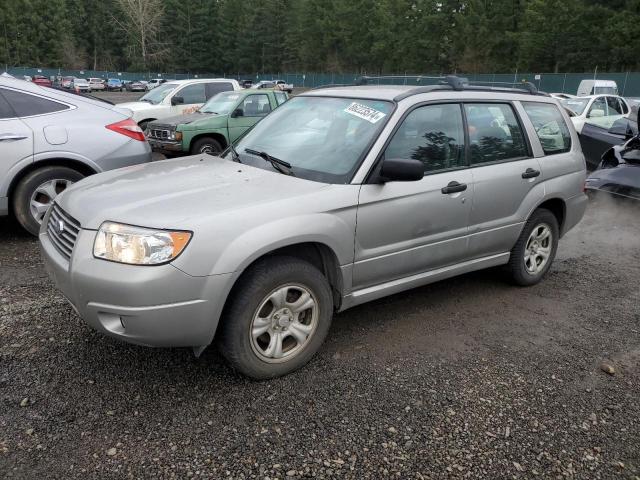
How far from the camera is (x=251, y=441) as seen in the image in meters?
2.73

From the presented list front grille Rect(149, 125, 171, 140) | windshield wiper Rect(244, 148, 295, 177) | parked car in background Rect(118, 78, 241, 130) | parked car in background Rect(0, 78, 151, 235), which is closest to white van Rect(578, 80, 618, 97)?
parked car in background Rect(118, 78, 241, 130)

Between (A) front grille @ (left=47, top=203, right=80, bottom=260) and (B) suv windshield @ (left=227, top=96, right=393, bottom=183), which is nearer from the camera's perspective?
(A) front grille @ (left=47, top=203, right=80, bottom=260)

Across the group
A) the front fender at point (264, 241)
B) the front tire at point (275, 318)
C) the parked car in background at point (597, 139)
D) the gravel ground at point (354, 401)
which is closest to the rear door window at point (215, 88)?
the parked car in background at point (597, 139)

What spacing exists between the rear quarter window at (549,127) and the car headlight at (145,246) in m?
3.39

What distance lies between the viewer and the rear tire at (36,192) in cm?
546

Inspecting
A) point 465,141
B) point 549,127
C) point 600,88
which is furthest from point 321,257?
point 600,88

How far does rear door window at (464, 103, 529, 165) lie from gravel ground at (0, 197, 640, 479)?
4.20ft

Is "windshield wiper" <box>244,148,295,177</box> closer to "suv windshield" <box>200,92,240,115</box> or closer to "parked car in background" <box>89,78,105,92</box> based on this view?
"suv windshield" <box>200,92,240,115</box>

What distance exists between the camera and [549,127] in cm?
487

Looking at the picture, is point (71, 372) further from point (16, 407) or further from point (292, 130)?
point (292, 130)

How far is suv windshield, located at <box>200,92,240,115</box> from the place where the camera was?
36.0 ft

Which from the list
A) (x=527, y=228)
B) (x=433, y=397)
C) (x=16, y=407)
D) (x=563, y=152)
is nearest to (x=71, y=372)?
(x=16, y=407)

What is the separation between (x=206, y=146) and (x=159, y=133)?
100cm

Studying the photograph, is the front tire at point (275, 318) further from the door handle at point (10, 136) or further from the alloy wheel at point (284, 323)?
the door handle at point (10, 136)
